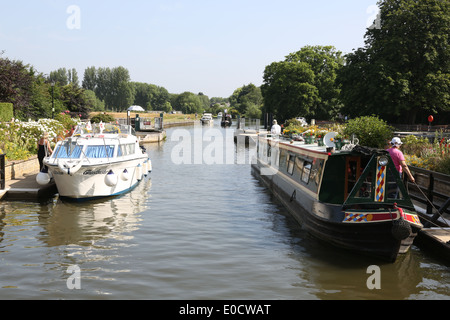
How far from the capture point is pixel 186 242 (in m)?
12.2

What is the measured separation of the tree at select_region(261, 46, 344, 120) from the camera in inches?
2731

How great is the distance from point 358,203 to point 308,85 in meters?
60.2

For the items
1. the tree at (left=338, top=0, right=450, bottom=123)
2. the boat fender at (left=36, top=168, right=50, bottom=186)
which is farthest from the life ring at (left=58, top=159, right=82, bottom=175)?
the tree at (left=338, top=0, right=450, bottom=123)

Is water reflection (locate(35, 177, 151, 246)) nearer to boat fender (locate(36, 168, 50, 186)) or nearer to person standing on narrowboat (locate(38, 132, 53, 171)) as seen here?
boat fender (locate(36, 168, 50, 186))

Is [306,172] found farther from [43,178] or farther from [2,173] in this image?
[2,173]

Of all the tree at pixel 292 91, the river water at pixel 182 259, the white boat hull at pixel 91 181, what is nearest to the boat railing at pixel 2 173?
the river water at pixel 182 259

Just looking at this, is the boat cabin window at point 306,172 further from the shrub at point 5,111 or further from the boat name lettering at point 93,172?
the shrub at point 5,111

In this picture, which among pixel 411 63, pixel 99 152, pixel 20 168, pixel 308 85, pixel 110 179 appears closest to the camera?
pixel 110 179

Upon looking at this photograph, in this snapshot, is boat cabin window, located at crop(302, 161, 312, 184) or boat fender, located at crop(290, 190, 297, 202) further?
boat fender, located at crop(290, 190, 297, 202)

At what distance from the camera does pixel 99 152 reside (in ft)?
58.0

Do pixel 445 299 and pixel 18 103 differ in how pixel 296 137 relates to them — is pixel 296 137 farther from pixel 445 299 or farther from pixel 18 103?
pixel 18 103

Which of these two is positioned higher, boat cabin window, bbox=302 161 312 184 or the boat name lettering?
boat cabin window, bbox=302 161 312 184

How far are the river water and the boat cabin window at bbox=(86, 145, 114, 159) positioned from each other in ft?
5.88

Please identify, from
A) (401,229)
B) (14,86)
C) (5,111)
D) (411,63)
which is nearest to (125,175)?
(401,229)
